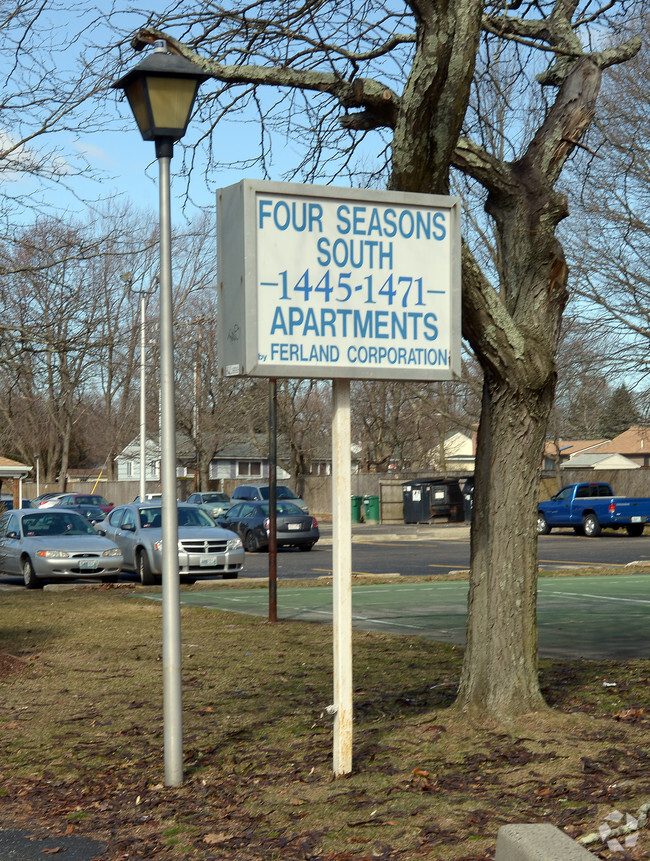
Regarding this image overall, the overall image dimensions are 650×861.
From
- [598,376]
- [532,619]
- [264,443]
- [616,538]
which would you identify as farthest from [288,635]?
[264,443]

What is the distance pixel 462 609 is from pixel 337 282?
9.52 metres

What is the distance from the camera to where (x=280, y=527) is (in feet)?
104

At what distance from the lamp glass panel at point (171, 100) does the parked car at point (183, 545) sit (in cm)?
1447

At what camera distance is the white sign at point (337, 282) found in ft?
19.7

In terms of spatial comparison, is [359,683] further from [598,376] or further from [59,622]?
[598,376]

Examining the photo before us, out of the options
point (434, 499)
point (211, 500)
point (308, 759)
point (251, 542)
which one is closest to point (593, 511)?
point (434, 499)

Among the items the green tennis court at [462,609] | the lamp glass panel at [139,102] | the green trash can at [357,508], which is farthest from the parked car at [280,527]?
the lamp glass panel at [139,102]

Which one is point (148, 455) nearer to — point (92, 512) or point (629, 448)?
point (92, 512)

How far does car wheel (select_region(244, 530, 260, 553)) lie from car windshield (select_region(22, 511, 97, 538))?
1018cm

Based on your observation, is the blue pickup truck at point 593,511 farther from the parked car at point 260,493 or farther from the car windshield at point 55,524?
the car windshield at point 55,524

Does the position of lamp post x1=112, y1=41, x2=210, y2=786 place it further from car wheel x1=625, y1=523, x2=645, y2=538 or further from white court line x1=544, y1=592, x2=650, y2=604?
car wheel x1=625, y1=523, x2=645, y2=538

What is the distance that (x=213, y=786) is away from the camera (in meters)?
6.37

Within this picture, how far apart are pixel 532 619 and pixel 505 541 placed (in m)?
0.53

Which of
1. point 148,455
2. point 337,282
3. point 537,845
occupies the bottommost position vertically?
point 537,845
